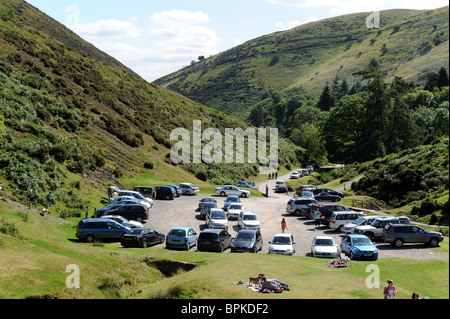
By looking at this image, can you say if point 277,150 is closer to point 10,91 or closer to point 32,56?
point 32,56

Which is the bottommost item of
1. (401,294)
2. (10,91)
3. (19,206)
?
(401,294)

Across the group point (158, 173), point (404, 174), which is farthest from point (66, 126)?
point (404, 174)

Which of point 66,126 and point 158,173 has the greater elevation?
point 66,126

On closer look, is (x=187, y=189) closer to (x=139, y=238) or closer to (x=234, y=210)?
(x=234, y=210)

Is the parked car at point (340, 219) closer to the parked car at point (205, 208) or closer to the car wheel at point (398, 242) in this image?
the car wheel at point (398, 242)

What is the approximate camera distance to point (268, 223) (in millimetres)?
38188

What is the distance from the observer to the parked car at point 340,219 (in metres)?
34.4

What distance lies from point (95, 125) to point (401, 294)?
5609cm

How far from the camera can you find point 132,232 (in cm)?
2750

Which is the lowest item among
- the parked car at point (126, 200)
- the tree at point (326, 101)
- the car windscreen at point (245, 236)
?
the car windscreen at point (245, 236)

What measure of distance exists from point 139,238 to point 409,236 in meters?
17.7

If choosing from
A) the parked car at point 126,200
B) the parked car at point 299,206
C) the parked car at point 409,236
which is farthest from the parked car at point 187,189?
the parked car at point 409,236

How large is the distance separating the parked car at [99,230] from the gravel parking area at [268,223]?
4.78 metres

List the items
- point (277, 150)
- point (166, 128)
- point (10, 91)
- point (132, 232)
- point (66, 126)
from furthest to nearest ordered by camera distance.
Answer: point (277, 150) → point (166, 128) → point (66, 126) → point (10, 91) → point (132, 232)
